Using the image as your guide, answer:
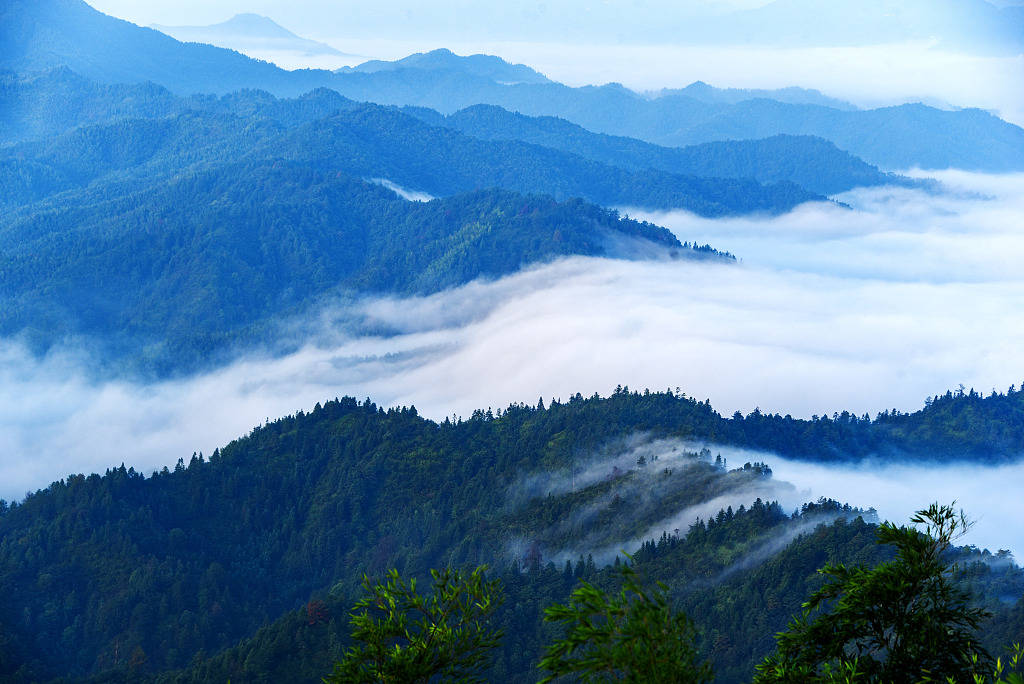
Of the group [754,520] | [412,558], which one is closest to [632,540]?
[754,520]

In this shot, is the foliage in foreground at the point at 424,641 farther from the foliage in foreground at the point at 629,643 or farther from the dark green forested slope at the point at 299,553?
the dark green forested slope at the point at 299,553

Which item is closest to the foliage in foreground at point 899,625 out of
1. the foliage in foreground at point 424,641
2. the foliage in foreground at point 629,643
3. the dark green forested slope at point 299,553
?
the foliage in foreground at point 629,643

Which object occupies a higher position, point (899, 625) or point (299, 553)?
point (899, 625)

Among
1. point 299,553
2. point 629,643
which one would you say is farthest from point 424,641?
point 299,553

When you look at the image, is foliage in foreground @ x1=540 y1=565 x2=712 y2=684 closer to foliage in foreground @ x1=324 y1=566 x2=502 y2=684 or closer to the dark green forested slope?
foliage in foreground @ x1=324 y1=566 x2=502 y2=684

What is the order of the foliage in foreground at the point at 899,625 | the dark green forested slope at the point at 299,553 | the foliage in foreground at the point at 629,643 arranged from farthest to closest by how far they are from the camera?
the dark green forested slope at the point at 299,553
the foliage in foreground at the point at 899,625
the foliage in foreground at the point at 629,643

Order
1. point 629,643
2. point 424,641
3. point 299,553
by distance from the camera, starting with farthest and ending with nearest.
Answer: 1. point 299,553
2. point 424,641
3. point 629,643

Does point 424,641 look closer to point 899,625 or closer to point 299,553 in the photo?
point 899,625

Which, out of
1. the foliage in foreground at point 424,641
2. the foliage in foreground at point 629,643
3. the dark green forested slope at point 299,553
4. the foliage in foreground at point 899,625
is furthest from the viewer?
the dark green forested slope at point 299,553

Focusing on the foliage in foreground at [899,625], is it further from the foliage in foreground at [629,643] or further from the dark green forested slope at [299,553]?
the dark green forested slope at [299,553]

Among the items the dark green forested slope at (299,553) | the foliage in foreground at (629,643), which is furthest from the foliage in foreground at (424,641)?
the dark green forested slope at (299,553)

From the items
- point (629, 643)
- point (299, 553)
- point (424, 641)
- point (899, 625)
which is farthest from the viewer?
point (299, 553)

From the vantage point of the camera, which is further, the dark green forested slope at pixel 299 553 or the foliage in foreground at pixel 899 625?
the dark green forested slope at pixel 299 553
